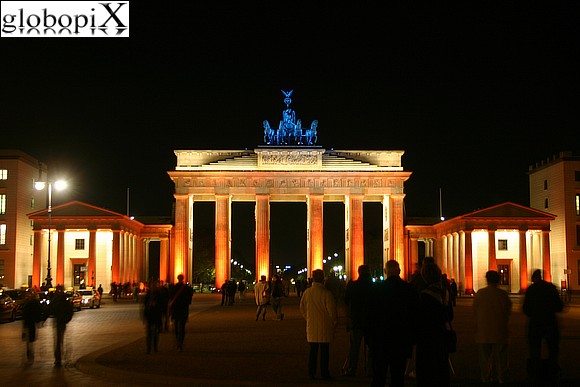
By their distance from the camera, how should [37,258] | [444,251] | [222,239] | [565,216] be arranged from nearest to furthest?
[37,258]
[565,216]
[222,239]
[444,251]

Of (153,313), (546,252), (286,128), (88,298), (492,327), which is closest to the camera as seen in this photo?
(492,327)

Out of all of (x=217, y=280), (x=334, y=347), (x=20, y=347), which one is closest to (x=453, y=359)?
(x=334, y=347)

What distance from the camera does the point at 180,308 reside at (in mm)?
Answer: 21969

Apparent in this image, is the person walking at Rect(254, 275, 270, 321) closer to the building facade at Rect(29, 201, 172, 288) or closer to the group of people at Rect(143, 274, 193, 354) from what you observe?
the group of people at Rect(143, 274, 193, 354)

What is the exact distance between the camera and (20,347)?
2377 centimetres

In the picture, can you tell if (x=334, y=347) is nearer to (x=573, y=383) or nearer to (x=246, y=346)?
(x=246, y=346)

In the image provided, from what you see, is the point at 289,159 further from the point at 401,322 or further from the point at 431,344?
the point at 431,344

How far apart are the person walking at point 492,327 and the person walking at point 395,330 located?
4.16m

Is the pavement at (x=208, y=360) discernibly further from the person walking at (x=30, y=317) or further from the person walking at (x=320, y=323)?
the person walking at (x=30, y=317)

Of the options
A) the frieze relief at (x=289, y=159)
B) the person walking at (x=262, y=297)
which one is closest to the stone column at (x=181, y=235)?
the frieze relief at (x=289, y=159)

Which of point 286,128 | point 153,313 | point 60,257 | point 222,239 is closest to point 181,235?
point 222,239

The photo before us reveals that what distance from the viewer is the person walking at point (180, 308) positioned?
21.5m

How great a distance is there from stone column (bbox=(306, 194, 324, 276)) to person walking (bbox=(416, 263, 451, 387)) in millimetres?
75140

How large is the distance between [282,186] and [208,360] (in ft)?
227
